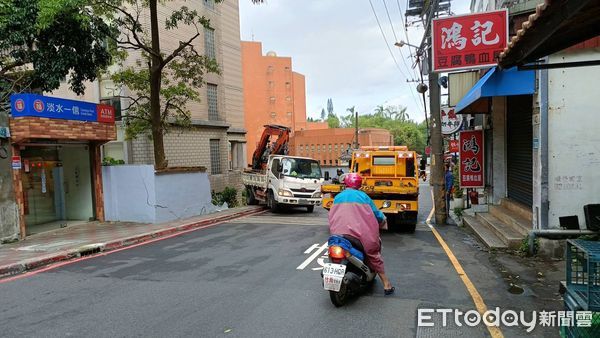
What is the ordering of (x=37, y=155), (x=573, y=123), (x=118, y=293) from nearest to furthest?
(x=118, y=293)
(x=573, y=123)
(x=37, y=155)

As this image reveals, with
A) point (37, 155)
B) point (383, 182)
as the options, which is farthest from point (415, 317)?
point (37, 155)

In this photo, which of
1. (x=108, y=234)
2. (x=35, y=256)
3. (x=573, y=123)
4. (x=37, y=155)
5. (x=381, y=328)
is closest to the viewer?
(x=381, y=328)

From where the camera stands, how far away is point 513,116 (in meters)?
11.3

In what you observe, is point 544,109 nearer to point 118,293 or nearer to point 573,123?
point 573,123

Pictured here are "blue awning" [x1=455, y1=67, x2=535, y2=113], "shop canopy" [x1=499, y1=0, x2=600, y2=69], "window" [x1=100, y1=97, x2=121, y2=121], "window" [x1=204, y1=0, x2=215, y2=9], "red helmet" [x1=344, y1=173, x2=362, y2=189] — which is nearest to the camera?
"shop canopy" [x1=499, y1=0, x2=600, y2=69]

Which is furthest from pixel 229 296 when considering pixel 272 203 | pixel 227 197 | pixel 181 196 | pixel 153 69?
pixel 227 197

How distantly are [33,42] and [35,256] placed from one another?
7.52 m

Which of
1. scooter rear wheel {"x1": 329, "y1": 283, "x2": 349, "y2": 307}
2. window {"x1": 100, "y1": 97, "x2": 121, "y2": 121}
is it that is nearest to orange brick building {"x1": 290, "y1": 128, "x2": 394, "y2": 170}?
window {"x1": 100, "y1": 97, "x2": 121, "y2": 121}

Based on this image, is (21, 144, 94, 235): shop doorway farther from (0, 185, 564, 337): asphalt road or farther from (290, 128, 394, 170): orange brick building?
(290, 128, 394, 170): orange brick building

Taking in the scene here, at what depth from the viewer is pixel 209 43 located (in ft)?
72.6

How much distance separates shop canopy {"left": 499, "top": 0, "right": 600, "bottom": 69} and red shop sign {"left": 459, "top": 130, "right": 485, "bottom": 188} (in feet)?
27.5

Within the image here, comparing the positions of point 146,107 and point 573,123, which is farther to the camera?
point 146,107

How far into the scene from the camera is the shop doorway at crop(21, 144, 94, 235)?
1210 centimetres

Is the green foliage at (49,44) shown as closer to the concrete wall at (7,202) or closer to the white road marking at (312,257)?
the concrete wall at (7,202)
